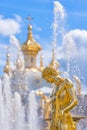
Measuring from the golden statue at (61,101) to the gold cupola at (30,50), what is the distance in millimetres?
40651

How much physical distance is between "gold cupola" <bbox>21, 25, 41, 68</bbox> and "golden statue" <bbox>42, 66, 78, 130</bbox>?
4065 centimetres

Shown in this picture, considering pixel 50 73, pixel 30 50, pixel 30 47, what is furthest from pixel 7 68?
pixel 50 73

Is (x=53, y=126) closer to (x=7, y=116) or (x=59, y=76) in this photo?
(x=59, y=76)

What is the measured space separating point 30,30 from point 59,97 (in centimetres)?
4132

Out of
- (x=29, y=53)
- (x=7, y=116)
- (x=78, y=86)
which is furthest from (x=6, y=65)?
(x=7, y=116)

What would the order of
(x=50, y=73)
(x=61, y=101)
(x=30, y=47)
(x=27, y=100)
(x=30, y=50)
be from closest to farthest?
1. (x=61, y=101)
2. (x=50, y=73)
3. (x=27, y=100)
4. (x=30, y=47)
5. (x=30, y=50)

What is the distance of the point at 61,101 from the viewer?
8.98 meters

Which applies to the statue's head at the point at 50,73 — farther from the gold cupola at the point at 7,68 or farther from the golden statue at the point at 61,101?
the gold cupola at the point at 7,68

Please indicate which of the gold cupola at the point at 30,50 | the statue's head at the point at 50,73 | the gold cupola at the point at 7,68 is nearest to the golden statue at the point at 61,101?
the statue's head at the point at 50,73

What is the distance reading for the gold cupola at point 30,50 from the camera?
4990 centimetres

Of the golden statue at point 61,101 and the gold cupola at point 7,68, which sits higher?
the gold cupola at point 7,68

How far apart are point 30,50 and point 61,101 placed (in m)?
41.1

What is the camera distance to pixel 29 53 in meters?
50.2

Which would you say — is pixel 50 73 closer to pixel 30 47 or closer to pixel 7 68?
pixel 7 68
